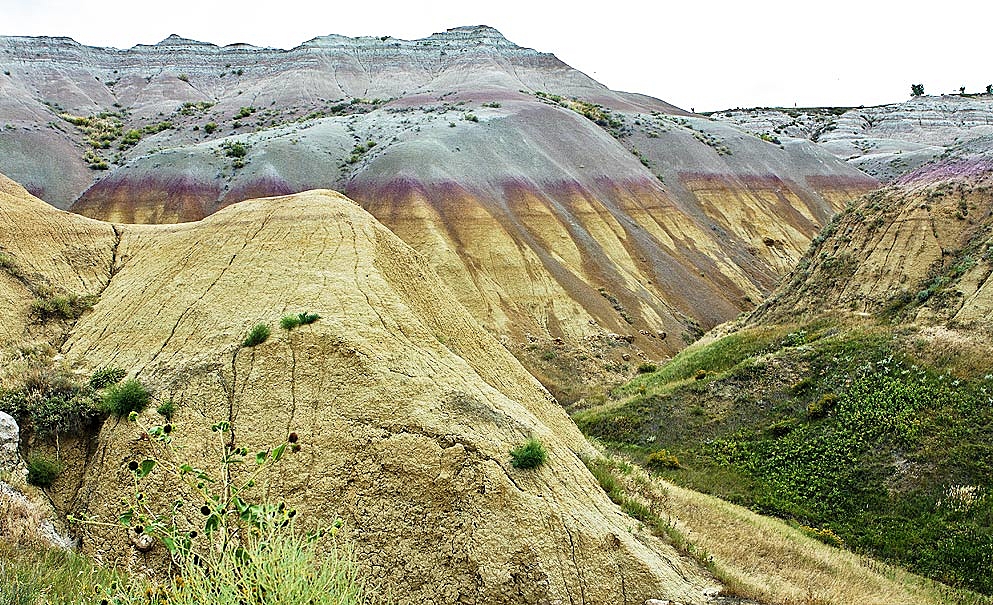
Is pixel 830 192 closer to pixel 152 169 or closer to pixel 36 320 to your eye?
pixel 152 169

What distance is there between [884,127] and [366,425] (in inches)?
4605

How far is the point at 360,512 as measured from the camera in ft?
28.1

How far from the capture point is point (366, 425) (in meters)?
→ 9.56

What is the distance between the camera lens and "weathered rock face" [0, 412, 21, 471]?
934cm

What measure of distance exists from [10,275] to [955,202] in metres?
33.4

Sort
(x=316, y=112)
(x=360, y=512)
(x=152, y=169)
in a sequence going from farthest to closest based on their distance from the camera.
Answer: (x=316, y=112) < (x=152, y=169) < (x=360, y=512)

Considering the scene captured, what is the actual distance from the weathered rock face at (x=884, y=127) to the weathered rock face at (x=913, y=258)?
5353 cm

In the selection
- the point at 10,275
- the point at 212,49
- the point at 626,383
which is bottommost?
the point at 626,383

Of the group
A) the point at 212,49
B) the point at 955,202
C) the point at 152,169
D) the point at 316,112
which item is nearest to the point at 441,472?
the point at 955,202

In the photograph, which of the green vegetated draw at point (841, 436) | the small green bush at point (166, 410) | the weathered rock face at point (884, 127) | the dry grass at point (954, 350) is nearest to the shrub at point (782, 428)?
Result: the green vegetated draw at point (841, 436)

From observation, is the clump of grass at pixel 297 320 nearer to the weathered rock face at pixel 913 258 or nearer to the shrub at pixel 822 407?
the shrub at pixel 822 407

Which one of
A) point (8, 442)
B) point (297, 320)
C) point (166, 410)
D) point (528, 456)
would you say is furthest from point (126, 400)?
point (528, 456)

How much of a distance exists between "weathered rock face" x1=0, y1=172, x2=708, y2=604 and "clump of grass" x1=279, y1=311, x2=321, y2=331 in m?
0.29

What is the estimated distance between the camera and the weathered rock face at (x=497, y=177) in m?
37.8
